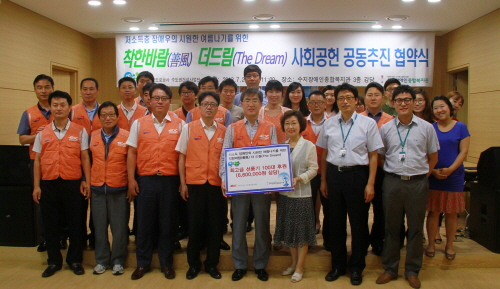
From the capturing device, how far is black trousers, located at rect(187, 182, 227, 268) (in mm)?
2996

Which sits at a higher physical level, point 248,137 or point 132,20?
point 132,20

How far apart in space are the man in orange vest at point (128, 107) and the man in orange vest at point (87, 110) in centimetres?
24

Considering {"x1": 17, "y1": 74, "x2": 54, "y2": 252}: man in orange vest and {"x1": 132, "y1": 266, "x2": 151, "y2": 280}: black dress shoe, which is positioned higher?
{"x1": 17, "y1": 74, "x2": 54, "y2": 252}: man in orange vest

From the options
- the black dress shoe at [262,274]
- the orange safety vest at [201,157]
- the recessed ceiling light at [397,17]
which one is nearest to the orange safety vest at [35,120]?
the orange safety vest at [201,157]

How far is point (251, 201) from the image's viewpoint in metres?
3.04

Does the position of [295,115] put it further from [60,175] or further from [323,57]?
[323,57]

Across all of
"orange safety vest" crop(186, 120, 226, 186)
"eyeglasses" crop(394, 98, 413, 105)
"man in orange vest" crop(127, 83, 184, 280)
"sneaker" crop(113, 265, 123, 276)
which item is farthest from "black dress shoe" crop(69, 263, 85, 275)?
"eyeglasses" crop(394, 98, 413, 105)

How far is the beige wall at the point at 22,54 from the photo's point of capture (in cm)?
498

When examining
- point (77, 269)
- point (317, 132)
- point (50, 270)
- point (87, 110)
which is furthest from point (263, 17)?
point (50, 270)

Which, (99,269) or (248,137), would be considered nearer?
(248,137)

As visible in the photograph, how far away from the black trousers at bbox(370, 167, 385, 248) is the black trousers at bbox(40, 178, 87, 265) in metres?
2.58

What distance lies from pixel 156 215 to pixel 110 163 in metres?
0.58

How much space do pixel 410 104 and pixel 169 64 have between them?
471 cm

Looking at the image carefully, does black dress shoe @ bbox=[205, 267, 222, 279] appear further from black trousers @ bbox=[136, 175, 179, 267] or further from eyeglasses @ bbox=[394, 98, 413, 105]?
eyeglasses @ bbox=[394, 98, 413, 105]
